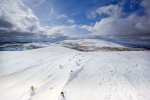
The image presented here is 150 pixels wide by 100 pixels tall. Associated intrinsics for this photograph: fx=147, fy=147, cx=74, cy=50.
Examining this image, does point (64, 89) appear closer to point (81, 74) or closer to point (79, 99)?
point (79, 99)

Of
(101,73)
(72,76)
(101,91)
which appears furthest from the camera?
(101,73)

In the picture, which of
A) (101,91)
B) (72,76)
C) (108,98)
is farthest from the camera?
(72,76)

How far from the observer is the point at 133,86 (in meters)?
17.6

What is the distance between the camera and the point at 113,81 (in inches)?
751

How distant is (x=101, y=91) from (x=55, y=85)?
557 centimetres

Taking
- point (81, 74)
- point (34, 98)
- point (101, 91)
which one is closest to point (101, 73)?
point (81, 74)

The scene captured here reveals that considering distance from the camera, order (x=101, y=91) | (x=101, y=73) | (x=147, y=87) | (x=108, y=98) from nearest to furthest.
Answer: (x=108, y=98) → (x=101, y=91) → (x=147, y=87) → (x=101, y=73)

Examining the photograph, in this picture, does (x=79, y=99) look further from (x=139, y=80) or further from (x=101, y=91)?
(x=139, y=80)

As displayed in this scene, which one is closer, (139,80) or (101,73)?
(139,80)

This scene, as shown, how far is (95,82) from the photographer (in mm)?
18812

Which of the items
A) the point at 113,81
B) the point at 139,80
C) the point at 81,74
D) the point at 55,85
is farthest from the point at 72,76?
the point at 139,80

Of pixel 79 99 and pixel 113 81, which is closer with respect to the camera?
pixel 79 99

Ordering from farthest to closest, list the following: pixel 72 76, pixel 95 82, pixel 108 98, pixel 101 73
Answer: pixel 101 73 → pixel 72 76 → pixel 95 82 → pixel 108 98

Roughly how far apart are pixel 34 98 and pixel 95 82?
25.9 feet
